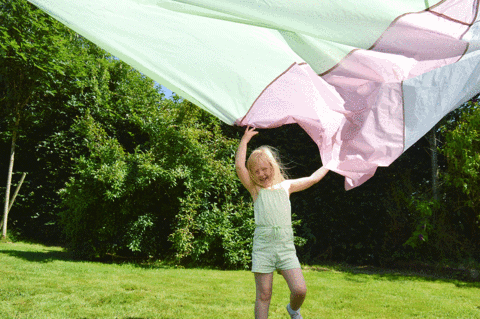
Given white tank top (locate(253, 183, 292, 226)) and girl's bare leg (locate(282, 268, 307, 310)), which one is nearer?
girl's bare leg (locate(282, 268, 307, 310))

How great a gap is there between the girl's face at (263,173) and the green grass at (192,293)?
1477 millimetres

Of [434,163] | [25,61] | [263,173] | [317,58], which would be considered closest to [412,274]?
[434,163]

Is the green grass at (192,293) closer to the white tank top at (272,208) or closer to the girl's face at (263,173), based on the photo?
the white tank top at (272,208)

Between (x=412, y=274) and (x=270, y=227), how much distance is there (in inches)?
203

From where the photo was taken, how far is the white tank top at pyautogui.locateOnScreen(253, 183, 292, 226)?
2.78 m

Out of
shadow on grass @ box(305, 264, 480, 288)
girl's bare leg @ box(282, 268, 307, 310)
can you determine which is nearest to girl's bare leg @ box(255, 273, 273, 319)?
girl's bare leg @ box(282, 268, 307, 310)

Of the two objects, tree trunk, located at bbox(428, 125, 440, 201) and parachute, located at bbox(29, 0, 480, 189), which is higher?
tree trunk, located at bbox(428, 125, 440, 201)

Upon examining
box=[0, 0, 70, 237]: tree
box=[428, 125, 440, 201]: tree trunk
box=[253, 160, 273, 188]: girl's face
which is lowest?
box=[253, 160, 273, 188]: girl's face

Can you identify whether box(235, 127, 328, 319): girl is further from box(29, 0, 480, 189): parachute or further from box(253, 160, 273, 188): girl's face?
box(29, 0, 480, 189): parachute

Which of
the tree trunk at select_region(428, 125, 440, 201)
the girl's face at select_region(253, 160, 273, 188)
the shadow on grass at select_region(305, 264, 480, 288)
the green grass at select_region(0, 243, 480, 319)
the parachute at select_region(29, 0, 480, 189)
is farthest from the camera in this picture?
the tree trunk at select_region(428, 125, 440, 201)

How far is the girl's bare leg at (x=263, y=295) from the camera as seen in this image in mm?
2621

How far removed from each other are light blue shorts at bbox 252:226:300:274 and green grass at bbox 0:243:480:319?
1223mm

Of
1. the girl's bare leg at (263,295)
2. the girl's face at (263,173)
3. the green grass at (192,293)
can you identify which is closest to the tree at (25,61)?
the green grass at (192,293)

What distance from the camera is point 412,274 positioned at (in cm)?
683
